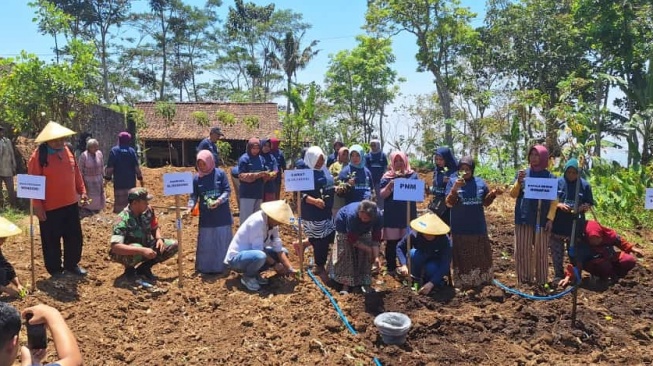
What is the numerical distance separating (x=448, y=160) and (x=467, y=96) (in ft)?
57.8

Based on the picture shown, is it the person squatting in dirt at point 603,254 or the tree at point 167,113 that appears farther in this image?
the tree at point 167,113

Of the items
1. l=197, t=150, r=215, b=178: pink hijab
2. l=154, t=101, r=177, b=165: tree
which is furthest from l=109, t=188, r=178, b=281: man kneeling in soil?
l=154, t=101, r=177, b=165: tree

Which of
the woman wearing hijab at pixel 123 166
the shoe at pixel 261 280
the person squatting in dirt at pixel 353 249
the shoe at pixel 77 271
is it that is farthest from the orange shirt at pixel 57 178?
the person squatting in dirt at pixel 353 249

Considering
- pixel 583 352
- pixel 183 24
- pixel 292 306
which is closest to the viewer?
pixel 583 352

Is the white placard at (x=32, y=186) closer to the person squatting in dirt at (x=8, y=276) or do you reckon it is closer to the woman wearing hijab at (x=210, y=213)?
the person squatting in dirt at (x=8, y=276)

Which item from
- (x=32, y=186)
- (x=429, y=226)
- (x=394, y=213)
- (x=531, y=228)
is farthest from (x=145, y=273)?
(x=531, y=228)

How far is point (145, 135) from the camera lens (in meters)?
23.9

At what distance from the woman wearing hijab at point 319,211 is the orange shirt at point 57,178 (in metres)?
2.47

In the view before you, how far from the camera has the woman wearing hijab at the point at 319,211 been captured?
590 centimetres

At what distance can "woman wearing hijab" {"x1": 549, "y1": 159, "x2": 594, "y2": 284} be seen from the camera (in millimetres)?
5430

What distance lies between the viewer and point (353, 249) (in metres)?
5.37

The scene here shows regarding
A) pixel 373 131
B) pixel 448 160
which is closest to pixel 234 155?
pixel 373 131

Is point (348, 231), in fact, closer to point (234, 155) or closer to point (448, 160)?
point (448, 160)

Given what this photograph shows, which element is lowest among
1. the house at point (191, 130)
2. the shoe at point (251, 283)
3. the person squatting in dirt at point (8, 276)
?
the shoe at point (251, 283)
